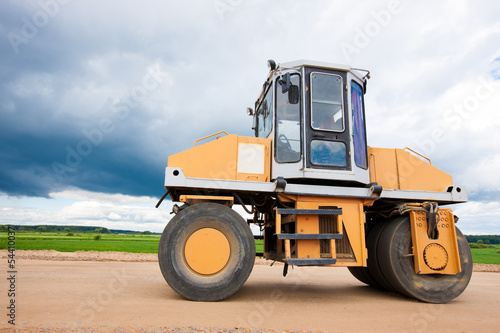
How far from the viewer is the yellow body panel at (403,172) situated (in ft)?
22.6

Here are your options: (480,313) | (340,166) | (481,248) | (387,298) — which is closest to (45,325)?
(340,166)

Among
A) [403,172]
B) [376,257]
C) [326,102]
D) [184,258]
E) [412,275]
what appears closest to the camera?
[184,258]

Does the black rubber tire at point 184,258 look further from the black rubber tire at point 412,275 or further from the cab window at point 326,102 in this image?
the black rubber tire at point 412,275

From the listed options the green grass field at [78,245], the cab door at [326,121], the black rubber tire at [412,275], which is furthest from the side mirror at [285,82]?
the green grass field at [78,245]

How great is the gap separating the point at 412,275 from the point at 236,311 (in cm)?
347

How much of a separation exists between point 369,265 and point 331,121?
3.35 m

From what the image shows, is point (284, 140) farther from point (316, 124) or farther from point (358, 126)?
point (358, 126)

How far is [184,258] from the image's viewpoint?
5477mm

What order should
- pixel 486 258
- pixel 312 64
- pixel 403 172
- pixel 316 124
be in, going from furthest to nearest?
1. pixel 486 258
2. pixel 403 172
3. pixel 312 64
4. pixel 316 124

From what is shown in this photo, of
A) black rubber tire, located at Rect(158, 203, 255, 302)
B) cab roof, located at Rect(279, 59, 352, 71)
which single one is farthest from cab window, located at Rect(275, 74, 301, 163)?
black rubber tire, located at Rect(158, 203, 255, 302)

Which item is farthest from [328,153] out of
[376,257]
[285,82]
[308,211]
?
[376,257]

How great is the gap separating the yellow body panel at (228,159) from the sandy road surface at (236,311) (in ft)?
7.29

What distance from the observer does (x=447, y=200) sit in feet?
22.4

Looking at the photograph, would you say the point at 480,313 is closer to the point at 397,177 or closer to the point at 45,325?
the point at 397,177
